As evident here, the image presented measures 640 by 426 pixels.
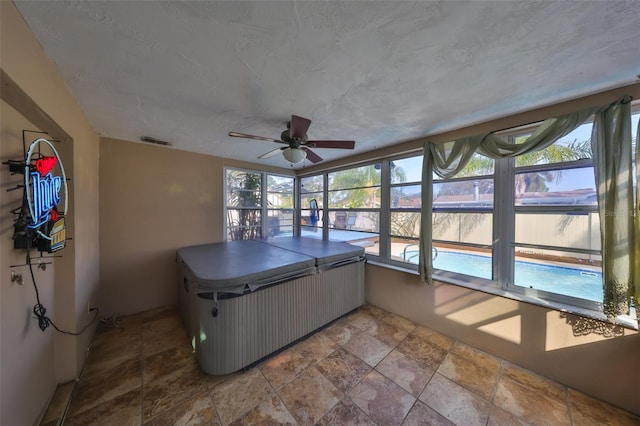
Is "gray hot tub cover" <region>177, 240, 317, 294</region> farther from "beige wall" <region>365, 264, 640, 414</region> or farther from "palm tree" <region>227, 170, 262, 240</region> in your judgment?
"beige wall" <region>365, 264, 640, 414</region>

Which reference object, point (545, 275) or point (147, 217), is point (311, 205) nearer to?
point (147, 217)

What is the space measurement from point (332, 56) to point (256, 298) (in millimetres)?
2089

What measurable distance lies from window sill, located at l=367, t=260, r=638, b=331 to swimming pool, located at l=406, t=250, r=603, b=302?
0.34 feet

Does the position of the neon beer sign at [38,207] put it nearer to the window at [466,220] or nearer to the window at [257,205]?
the window at [257,205]

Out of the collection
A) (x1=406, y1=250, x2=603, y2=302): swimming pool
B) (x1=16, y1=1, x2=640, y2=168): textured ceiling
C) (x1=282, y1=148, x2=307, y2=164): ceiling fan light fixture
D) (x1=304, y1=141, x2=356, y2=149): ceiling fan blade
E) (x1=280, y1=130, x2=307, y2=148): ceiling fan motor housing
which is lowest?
(x1=406, y1=250, x2=603, y2=302): swimming pool

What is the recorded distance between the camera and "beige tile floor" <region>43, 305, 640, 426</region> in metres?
1.54

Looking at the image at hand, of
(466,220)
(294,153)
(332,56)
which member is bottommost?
(466,220)

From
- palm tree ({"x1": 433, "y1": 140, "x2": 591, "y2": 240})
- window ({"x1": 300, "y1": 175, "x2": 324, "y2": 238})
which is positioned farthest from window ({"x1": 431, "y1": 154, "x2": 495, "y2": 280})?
window ({"x1": 300, "y1": 175, "x2": 324, "y2": 238})

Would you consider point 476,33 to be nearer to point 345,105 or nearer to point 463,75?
point 463,75

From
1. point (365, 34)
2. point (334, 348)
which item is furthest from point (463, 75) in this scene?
point (334, 348)

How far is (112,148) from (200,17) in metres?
2.83

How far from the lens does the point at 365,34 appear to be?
45.9 inches

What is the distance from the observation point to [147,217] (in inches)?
121

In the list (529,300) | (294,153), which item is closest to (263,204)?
(294,153)
